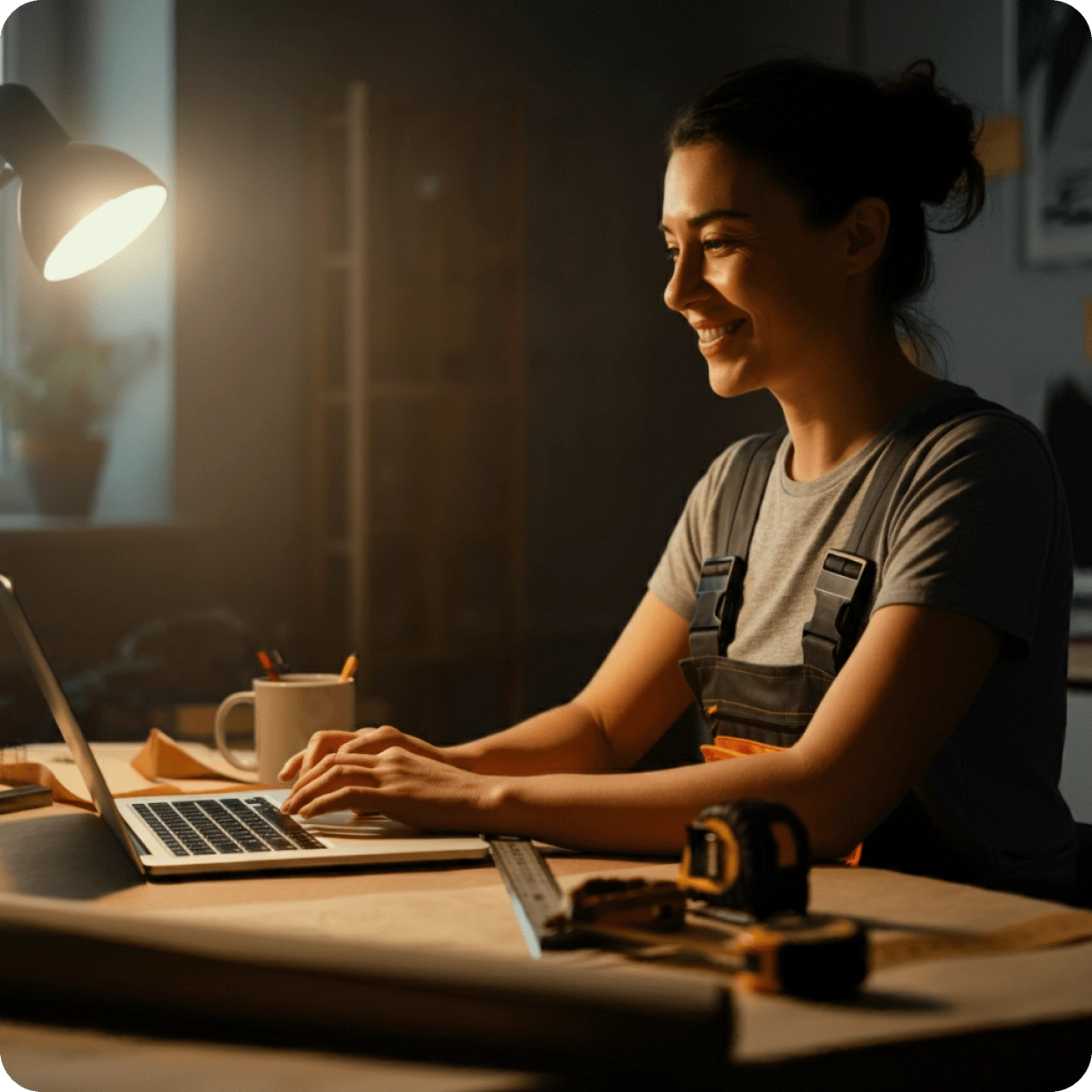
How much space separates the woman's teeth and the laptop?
0.57 metres

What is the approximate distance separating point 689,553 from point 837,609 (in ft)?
0.97

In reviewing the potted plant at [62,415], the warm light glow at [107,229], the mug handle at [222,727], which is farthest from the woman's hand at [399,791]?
the potted plant at [62,415]

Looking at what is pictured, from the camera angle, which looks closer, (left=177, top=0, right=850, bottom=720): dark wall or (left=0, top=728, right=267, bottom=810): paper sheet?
(left=0, top=728, right=267, bottom=810): paper sheet

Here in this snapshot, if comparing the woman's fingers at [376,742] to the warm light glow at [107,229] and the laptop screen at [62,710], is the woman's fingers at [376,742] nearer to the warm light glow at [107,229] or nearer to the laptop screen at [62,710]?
the laptop screen at [62,710]

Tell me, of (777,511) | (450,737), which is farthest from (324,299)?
(777,511)

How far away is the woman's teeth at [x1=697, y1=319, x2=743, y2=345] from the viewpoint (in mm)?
1284

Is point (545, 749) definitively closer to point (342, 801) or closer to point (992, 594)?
point (342, 801)

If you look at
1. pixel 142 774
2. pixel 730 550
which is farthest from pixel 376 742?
pixel 730 550

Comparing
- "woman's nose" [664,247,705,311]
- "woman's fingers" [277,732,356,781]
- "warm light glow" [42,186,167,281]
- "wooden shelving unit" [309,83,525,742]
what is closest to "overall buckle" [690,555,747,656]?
"woman's nose" [664,247,705,311]

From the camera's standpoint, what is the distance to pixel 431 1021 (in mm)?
494

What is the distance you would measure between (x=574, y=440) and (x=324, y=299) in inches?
34.6

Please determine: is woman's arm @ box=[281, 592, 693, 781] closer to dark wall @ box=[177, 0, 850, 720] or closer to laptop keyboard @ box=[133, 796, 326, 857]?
laptop keyboard @ box=[133, 796, 326, 857]

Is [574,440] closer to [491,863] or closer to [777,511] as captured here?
[777,511]

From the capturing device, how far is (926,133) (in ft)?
4.19
